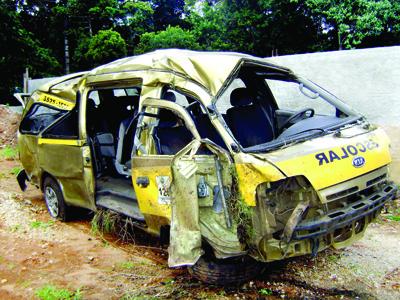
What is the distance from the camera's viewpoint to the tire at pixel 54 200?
5.55 meters

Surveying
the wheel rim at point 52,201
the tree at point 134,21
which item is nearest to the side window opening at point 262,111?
the wheel rim at point 52,201

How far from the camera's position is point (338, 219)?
315 cm

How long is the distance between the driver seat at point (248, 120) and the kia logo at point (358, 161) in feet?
4.58

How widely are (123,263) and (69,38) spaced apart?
28093mm

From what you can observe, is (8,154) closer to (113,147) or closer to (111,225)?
(113,147)

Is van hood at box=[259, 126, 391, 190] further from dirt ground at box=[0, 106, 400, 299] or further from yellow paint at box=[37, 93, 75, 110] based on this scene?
yellow paint at box=[37, 93, 75, 110]

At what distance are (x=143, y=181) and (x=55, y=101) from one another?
2295mm

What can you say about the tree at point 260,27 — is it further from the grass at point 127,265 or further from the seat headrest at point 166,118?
the grass at point 127,265

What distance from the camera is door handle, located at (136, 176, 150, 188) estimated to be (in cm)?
376

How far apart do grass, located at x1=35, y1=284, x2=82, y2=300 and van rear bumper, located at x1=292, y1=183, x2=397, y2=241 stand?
2054 millimetres

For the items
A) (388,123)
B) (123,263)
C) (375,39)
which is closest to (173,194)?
(123,263)

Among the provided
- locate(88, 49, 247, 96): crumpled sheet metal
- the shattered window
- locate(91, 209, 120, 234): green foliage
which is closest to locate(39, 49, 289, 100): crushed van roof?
locate(88, 49, 247, 96): crumpled sheet metal

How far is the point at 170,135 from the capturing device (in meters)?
4.14

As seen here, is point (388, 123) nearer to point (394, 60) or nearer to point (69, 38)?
point (394, 60)
